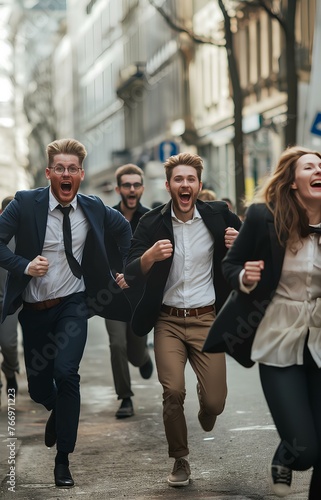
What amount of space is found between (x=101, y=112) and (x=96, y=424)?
63.8 metres

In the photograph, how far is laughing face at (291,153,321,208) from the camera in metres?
5.86

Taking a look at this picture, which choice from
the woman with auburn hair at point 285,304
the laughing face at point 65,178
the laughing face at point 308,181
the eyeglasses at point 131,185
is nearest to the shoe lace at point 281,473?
the woman with auburn hair at point 285,304

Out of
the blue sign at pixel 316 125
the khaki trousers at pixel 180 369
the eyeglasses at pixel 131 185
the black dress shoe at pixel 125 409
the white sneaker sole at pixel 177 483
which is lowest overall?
the black dress shoe at pixel 125 409

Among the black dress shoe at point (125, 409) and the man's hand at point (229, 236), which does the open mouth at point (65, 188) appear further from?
the black dress shoe at point (125, 409)

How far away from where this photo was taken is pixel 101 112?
7300cm

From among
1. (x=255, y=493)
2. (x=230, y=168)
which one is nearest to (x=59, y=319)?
(x=255, y=493)

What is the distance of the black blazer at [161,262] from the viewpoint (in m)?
7.37

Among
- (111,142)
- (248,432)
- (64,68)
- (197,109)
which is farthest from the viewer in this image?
(64,68)

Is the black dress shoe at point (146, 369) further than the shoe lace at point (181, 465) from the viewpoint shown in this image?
Yes

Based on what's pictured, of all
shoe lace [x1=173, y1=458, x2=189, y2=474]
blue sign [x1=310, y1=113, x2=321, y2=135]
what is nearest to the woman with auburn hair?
shoe lace [x1=173, y1=458, x2=189, y2=474]

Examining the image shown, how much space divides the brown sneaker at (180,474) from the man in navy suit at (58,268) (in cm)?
61

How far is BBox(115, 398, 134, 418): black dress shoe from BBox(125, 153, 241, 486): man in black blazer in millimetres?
2738

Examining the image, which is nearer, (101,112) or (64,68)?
(101,112)

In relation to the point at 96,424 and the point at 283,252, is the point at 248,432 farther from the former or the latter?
the point at 283,252
